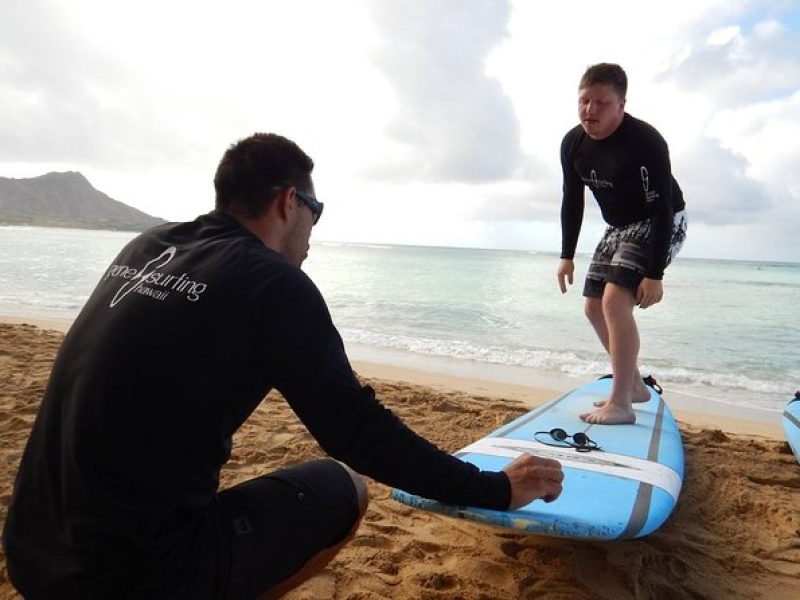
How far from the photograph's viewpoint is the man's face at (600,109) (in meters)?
3.24

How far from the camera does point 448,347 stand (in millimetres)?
8562

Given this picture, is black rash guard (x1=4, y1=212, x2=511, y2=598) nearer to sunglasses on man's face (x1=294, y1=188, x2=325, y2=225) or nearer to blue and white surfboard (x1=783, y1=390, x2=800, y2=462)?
Result: sunglasses on man's face (x1=294, y1=188, x2=325, y2=225)

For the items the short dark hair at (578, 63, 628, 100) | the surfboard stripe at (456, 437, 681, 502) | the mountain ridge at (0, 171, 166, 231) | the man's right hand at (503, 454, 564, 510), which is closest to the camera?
the man's right hand at (503, 454, 564, 510)

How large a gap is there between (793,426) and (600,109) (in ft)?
8.26

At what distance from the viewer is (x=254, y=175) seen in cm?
157

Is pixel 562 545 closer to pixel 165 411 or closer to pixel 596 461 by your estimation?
pixel 596 461

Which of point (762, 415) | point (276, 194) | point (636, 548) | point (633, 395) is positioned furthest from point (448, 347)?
point (276, 194)

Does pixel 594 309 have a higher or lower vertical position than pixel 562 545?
higher

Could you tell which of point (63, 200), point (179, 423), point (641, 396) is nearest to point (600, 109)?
point (641, 396)

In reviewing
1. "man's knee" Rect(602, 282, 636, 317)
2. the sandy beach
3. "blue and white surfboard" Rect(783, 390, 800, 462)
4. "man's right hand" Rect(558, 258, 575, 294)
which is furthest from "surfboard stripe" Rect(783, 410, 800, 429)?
"man's right hand" Rect(558, 258, 575, 294)

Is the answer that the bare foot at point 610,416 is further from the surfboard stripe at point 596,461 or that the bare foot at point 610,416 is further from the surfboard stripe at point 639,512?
the surfboard stripe at point 639,512

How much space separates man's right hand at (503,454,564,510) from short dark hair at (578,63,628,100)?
7.52ft

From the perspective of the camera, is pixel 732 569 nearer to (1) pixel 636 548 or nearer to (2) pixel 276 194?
(1) pixel 636 548

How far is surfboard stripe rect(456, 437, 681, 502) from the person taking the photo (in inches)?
101
